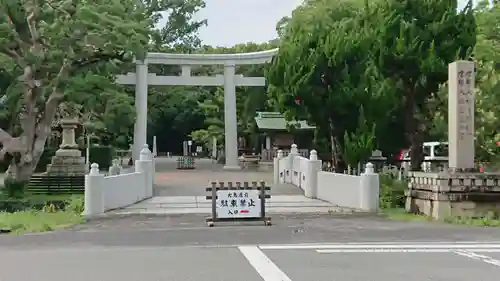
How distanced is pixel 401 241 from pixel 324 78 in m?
10.3

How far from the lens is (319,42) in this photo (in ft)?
72.7

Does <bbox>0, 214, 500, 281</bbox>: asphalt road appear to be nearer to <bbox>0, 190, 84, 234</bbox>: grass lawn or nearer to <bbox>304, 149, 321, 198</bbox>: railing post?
<bbox>0, 190, 84, 234</bbox>: grass lawn

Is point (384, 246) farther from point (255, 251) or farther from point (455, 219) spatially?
point (455, 219)

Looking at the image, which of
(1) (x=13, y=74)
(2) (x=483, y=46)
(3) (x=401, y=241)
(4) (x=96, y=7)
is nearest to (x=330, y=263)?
(3) (x=401, y=241)

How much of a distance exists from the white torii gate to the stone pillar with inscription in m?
22.0

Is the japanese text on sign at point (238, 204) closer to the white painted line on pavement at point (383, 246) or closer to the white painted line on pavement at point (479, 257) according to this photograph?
the white painted line on pavement at point (383, 246)

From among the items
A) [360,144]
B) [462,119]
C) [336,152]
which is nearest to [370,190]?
[462,119]

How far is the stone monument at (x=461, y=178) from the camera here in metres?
16.2

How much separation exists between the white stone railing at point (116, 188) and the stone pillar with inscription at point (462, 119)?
30.2 ft

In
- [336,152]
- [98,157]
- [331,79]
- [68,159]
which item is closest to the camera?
[331,79]

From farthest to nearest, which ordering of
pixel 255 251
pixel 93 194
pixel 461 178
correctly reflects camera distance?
pixel 93 194, pixel 461 178, pixel 255 251

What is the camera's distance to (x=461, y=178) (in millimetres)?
16188

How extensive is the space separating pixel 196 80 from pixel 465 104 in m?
25.5

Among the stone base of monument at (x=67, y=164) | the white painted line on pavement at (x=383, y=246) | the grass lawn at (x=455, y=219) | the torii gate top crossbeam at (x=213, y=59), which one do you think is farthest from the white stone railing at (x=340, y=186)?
the torii gate top crossbeam at (x=213, y=59)
